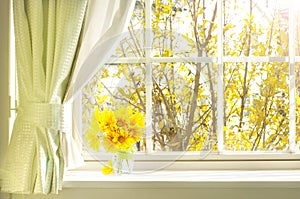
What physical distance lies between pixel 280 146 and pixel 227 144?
0.25m

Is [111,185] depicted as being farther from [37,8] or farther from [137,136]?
[37,8]

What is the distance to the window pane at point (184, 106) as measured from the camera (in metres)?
2.71

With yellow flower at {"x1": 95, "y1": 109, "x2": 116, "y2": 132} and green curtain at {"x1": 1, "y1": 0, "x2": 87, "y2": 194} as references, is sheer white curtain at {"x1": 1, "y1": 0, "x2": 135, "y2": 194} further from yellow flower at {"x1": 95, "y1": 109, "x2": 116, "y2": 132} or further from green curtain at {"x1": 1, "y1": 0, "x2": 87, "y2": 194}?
yellow flower at {"x1": 95, "y1": 109, "x2": 116, "y2": 132}

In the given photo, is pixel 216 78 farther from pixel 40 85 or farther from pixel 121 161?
pixel 40 85

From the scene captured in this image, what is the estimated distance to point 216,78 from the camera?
274 centimetres

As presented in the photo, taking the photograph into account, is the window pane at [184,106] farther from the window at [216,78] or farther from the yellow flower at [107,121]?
the yellow flower at [107,121]

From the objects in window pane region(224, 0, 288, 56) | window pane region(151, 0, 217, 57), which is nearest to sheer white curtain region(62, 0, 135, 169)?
window pane region(151, 0, 217, 57)

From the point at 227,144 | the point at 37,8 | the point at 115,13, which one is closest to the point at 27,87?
the point at 37,8

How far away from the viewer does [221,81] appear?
2.74 meters

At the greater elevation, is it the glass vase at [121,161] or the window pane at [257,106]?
the window pane at [257,106]

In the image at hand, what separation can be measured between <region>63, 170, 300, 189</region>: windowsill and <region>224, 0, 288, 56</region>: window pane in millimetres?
578

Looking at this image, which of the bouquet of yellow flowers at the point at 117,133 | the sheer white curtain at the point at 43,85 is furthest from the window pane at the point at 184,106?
the sheer white curtain at the point at 43,85

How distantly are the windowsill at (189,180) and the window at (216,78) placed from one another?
0.15 m

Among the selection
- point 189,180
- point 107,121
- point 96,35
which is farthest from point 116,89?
point 189,180
